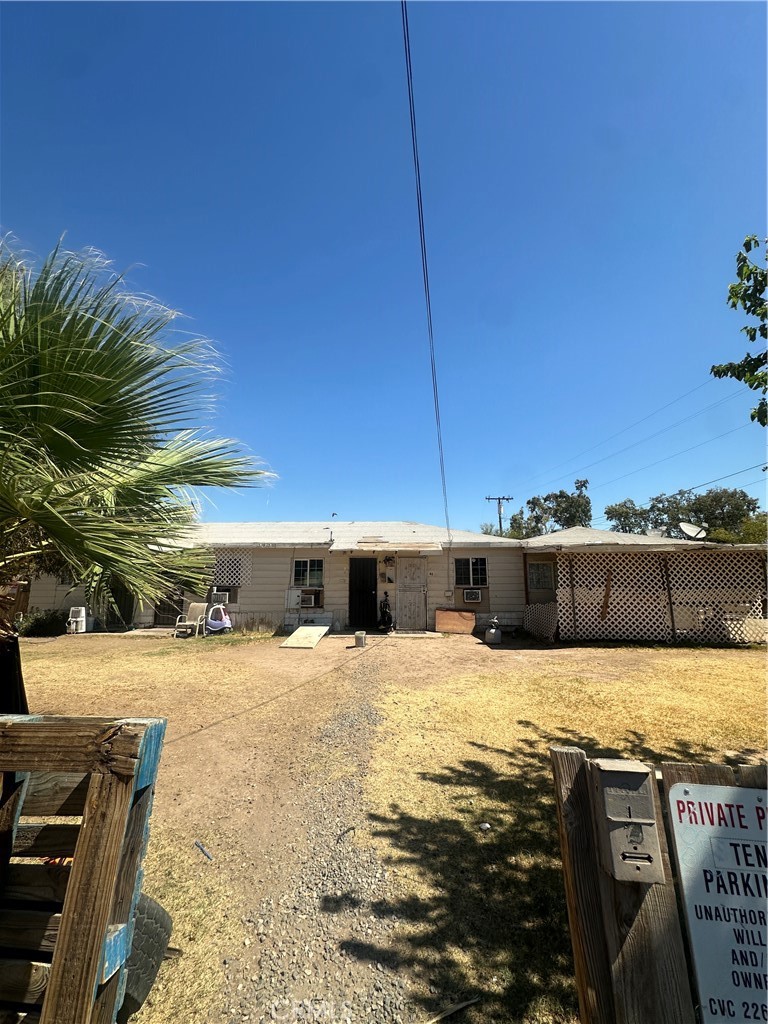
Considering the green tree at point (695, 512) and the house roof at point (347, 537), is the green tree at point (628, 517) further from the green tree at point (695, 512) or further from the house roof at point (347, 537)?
the house roof at point (347, 537)

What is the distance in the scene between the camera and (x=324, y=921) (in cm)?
273

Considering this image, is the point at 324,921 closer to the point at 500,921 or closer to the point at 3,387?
the point at 500,921

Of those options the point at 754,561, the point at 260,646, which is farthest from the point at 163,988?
the point at 754,561

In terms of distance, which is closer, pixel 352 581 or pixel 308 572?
pixel 308 572

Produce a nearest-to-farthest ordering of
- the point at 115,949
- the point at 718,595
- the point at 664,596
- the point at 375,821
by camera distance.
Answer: the point at 115,949 → the point at 375,821 → the point at 718,595 → the point at 664,596

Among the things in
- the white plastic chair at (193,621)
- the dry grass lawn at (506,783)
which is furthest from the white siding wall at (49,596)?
the dry grass lawn at (506,783)

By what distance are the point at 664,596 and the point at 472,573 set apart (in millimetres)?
5931

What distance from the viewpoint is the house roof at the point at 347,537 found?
52.0ft

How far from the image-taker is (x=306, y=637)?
13578 millimetres

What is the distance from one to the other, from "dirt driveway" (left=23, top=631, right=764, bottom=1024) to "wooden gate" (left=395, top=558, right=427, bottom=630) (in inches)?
257

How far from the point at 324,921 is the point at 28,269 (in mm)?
4113

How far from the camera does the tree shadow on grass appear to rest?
225 centimetres

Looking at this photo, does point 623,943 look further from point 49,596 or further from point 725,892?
point 49,596

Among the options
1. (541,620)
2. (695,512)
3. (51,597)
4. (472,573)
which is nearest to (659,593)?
(541,620)
